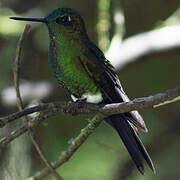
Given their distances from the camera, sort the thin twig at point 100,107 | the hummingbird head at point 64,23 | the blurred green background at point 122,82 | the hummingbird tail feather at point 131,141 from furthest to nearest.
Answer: the blurred green background at point 122,82 → the hummingbird head at point 64,23 → the hummingbird tail feather at point 131,141 → the thin twig at point 100,107

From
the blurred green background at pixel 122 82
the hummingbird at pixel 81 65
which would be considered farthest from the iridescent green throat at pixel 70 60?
the blurred green background at pixel 122 82

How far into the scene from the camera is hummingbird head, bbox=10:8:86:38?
291 cm

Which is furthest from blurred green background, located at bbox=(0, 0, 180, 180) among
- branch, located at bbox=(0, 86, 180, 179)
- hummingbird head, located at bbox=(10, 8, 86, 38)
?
branch, located at bbox=(0, 86, 180, 179)

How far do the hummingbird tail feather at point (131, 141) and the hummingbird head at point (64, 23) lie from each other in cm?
64

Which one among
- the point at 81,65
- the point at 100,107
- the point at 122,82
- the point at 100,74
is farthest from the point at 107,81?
the point at 122,82

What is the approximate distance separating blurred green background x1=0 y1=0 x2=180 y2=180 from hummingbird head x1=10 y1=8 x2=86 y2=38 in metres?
0.82

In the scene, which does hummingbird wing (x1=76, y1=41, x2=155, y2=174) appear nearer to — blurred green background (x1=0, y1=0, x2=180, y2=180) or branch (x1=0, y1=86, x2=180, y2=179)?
branch (x1=0, y1=86, x2=180, y2=179)

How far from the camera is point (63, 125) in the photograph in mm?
4699

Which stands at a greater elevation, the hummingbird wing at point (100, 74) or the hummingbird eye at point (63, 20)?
the hummingbird eye at point (63, 20)

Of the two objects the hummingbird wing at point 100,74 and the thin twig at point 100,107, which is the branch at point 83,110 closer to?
the thin twig at point 100,107

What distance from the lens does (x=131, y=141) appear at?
9.41 feet

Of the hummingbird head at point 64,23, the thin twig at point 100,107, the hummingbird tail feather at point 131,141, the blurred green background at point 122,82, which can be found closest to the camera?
the thin twig at point 100,107

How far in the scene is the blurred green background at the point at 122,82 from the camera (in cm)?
408

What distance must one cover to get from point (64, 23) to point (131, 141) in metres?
0.90
